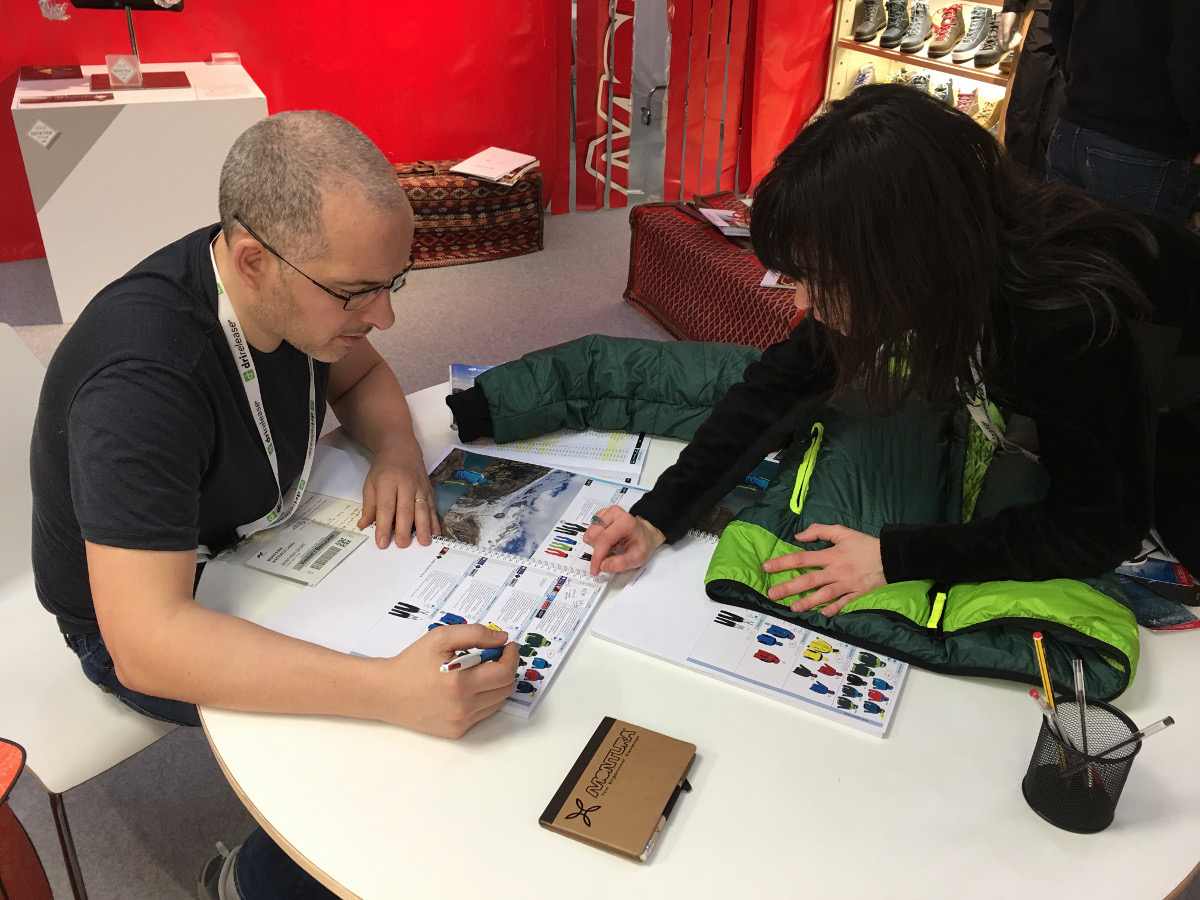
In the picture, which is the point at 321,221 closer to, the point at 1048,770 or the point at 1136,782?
the point at 1048,770

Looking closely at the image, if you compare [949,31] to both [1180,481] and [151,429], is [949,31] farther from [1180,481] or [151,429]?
[151,429]

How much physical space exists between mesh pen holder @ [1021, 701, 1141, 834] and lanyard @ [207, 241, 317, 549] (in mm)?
1042

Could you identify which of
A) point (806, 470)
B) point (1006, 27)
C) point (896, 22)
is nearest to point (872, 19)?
point (896, 22)

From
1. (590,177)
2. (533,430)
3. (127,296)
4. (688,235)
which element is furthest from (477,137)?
(127,296)

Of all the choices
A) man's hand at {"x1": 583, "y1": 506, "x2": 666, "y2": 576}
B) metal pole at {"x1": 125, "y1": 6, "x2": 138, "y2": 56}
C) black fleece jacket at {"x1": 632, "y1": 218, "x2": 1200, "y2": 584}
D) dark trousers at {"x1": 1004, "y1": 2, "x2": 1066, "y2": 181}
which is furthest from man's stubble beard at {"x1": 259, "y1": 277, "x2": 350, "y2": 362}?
dark trousers at {"x1": 1004, "y1": 2, "x2": 1066, "y2": 181}

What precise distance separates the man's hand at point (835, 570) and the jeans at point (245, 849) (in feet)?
2.39

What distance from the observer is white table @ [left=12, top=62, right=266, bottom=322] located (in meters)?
3.16

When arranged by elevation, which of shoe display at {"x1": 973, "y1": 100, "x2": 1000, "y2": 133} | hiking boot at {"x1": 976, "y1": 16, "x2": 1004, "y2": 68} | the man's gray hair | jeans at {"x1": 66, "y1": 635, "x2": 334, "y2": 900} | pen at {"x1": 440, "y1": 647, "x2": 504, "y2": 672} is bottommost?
jeans at {"x1": 66, "y1": 635, "x2": 334, "y2": 900}

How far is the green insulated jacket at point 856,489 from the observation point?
110 centimetres

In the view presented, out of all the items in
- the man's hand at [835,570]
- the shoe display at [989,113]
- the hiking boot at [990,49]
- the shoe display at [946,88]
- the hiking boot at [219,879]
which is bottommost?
the hiking boot at [219,879]

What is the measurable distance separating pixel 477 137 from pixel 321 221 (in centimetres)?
346

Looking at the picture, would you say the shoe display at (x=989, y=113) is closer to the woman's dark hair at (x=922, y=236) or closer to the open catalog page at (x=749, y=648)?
the woman's dark hair at (x=922, y=236)

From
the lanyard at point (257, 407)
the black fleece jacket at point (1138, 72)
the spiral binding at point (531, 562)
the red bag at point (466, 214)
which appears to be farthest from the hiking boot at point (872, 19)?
the spiral binding at point (531, 562)

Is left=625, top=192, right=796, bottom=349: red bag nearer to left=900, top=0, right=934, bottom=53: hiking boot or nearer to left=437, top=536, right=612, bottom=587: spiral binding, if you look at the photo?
left=900, top=0, right=934, bottom=53: hiking boot
